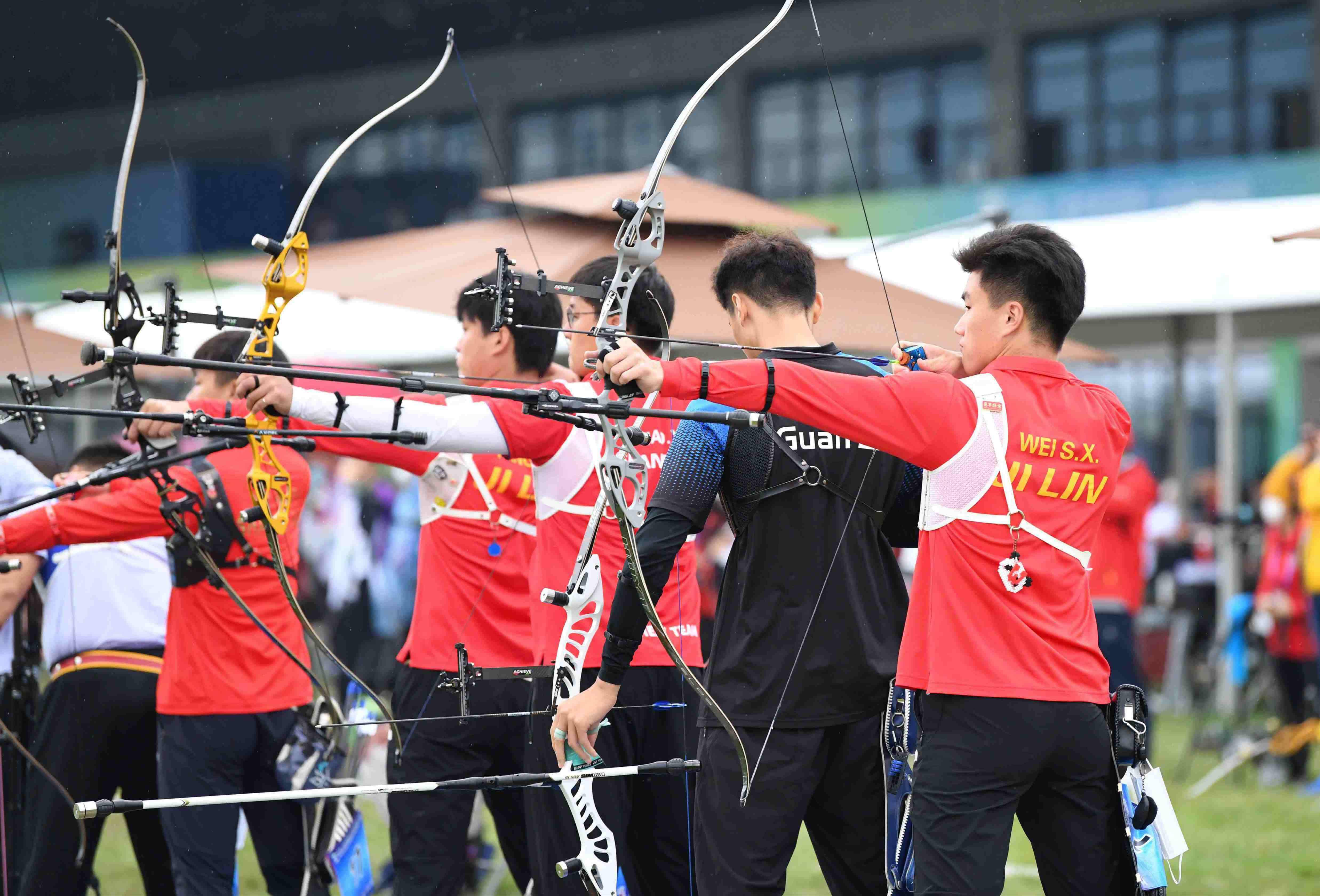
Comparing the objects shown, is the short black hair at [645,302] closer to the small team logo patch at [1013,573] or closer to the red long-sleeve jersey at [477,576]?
the red long-sleeve jersey at [477,576]

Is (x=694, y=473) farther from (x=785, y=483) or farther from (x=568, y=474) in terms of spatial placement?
(x=568, y=474)

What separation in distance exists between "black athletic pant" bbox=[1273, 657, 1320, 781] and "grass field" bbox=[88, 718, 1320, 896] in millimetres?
494

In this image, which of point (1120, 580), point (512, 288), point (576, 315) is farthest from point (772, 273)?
point (1120, 580)

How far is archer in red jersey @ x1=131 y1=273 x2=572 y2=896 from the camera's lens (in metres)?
3.34

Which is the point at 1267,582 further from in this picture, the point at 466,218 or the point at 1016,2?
the point at 466,218

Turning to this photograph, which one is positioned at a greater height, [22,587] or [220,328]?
[220,328]

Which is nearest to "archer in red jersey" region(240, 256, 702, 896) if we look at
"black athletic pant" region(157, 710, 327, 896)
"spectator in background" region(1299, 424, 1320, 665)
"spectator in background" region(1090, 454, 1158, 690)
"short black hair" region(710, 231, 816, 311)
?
"short black hair" region(710, 231, 816, 311)

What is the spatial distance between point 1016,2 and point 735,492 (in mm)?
1779

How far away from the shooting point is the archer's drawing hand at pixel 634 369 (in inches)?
85.4

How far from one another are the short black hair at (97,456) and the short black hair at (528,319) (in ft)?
4.32

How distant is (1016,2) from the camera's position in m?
3.81

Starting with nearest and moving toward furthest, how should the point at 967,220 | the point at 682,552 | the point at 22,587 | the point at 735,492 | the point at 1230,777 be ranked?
the point at 735,492 < the point at 682,552 < the point at 22,587 < the point at 967,220 < the point at 1230,777

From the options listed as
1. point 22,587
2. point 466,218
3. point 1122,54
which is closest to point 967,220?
point 1122,54

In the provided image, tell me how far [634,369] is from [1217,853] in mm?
4419
